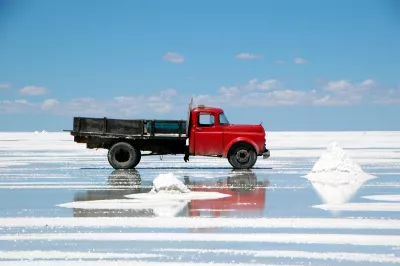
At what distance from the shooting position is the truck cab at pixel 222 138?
22.5 metres

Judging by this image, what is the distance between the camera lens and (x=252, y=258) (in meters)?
7.86

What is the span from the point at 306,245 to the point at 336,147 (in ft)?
38.7

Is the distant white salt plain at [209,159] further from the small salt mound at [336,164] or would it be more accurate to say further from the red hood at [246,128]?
the small salt mound at [336,164]

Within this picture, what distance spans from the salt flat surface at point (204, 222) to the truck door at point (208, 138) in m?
4.10

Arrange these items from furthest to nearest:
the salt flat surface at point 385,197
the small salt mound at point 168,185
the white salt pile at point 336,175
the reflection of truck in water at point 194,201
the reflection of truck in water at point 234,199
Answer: the white salt pile at point 336,175 → the small salt mound at point 168,185 → the salt flat surface at point 385,197 → the reflection of truck in water at point 234,199 → the reflection of truck in water at point 194,201

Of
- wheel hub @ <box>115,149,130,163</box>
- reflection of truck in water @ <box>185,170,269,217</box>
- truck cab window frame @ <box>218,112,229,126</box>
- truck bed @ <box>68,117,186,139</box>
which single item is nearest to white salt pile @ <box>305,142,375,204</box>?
reflection of truck in water @ <box>185,170,269,217</box>

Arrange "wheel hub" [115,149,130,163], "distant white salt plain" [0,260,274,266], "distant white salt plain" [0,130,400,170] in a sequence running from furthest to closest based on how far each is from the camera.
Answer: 1. "distant white salt plain" [0,130,400,170]
2. "wheel hub" [115,149,130,163]
3. "distant white salt plain" [0,260,274,266]

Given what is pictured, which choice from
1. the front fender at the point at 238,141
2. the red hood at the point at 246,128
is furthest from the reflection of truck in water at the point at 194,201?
the red hood at the point at 246,128

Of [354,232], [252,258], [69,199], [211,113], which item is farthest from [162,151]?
[252,258]

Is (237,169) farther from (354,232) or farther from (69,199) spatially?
(354,232)

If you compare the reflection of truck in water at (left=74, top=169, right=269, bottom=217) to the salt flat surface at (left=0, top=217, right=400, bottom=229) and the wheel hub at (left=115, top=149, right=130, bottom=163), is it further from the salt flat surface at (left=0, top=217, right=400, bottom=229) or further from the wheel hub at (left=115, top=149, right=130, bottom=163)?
the wheel hub at (left=115, top=149, right=130, bottom=163)

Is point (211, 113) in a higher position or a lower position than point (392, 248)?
higher

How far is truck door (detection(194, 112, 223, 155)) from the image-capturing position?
2247cm

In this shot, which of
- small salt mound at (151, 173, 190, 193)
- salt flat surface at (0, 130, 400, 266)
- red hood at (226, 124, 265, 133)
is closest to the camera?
salt flat surface at (0, 130, 400, 266)
